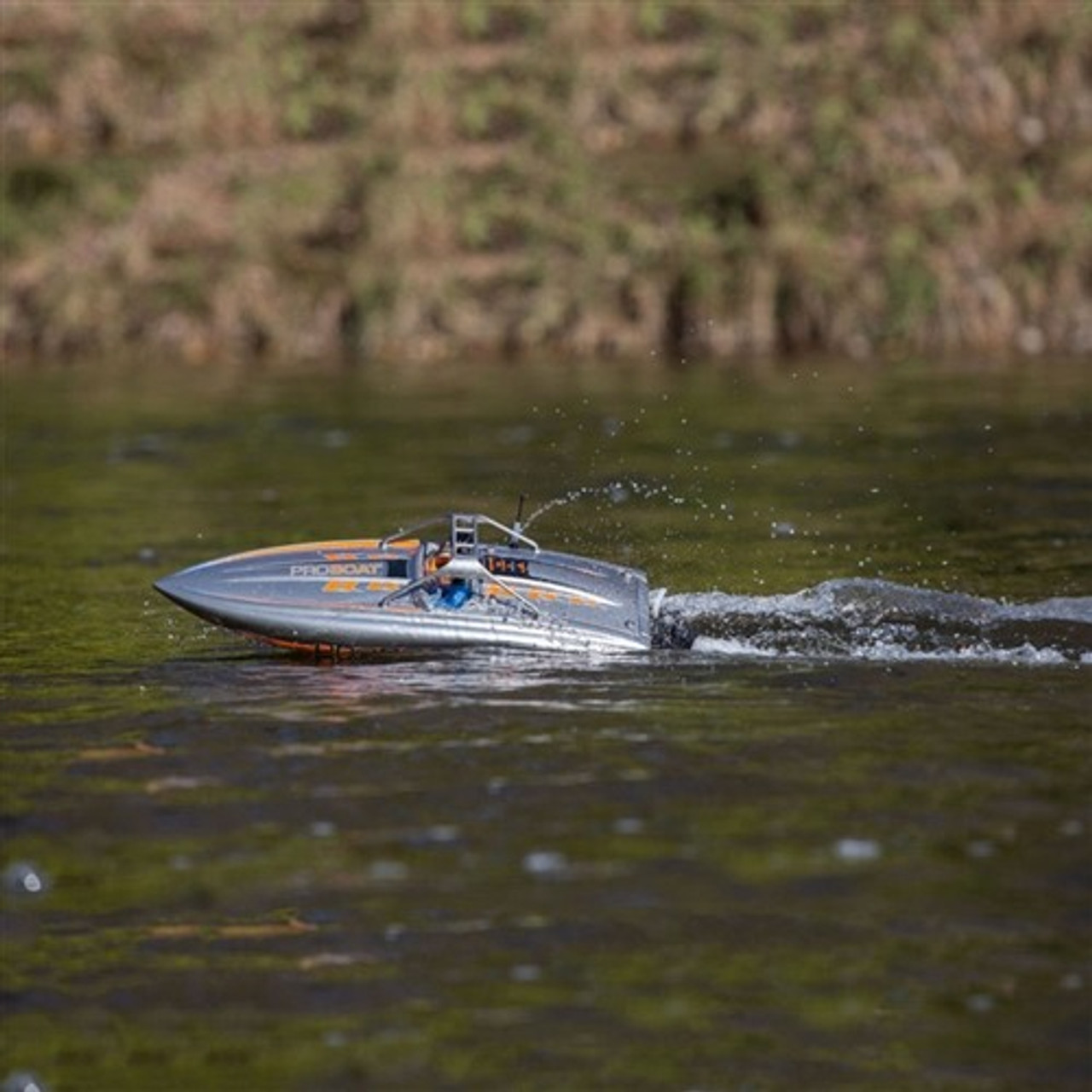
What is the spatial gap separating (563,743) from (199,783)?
10.3 feet

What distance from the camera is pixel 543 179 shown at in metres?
74.1

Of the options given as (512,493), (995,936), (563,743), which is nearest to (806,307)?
(512,493)

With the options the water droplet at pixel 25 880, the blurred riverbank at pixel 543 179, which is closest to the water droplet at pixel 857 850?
the water droplet at pixel 25 880

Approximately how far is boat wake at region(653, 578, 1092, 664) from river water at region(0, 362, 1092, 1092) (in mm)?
78

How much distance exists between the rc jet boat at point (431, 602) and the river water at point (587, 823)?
1.11ft

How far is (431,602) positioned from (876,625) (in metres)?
4.84

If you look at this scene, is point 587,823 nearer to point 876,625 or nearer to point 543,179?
point 876,625

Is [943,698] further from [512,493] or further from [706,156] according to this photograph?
[706,156]

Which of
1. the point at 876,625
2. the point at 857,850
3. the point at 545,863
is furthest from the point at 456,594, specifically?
the point at 857,850

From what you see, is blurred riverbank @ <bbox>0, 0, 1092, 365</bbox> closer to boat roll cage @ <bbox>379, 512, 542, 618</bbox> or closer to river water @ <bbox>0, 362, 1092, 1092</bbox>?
river water @ <bbox>0, 362, 1092, 1092</bbox>

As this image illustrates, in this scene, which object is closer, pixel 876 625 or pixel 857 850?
pixel 857 850

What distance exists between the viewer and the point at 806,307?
68125mm

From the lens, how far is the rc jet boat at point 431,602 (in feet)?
92.3

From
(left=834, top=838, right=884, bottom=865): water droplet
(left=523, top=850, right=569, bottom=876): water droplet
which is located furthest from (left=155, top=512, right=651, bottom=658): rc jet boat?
(left=523, top=850, right=569, bottom=876): water droplet
